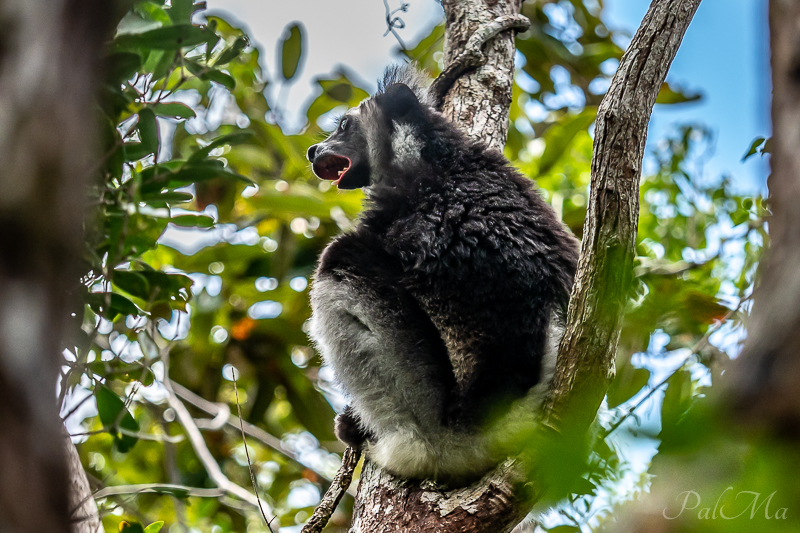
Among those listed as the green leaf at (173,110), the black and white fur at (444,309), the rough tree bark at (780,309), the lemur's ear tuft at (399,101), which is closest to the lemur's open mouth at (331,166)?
the lemur's ear tuft at (399,101)

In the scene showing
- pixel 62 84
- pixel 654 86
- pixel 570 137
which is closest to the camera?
pixel 62 84

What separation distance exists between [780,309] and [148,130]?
2.87m

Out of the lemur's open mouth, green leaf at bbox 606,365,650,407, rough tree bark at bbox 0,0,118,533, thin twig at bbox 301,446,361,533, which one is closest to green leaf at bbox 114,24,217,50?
the lemur's open mouth

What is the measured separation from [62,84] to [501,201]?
9.37ft

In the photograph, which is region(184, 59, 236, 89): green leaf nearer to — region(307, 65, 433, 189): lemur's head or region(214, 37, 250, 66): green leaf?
region(214, 37, 250, 66): green leaf

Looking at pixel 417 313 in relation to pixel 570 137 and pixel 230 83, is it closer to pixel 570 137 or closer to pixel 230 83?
pixel 230 83

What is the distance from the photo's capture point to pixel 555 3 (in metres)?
7.43

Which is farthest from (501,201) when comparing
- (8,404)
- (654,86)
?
(8,404)

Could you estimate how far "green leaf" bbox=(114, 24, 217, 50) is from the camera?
8.79 feet

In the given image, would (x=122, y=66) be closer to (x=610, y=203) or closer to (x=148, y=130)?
(x=148, y=130)

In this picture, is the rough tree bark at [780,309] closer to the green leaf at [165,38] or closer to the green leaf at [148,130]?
the green leaf at [165,38]

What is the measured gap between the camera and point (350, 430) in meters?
3.51

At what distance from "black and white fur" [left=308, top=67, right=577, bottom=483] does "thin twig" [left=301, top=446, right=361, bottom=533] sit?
0.10 metres

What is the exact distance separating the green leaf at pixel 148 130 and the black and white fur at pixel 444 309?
1.10 m
